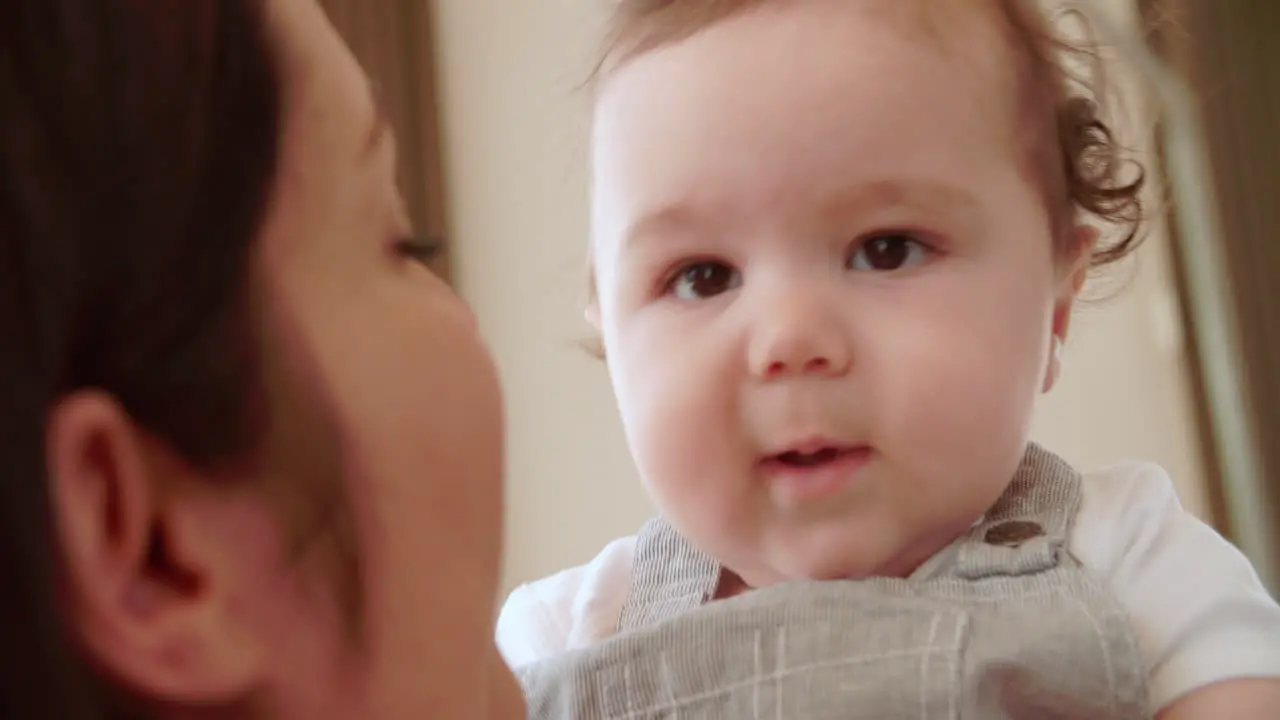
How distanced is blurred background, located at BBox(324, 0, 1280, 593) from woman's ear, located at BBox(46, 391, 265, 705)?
1205 mm

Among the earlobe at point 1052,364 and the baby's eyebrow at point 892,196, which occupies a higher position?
the baby's eyebrow at point 892,196

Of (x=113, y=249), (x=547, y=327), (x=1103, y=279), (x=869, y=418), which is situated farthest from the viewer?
(x=547, y=327)

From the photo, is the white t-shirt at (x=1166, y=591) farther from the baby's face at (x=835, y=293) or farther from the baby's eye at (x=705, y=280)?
the baby's eye at (x=705, y=280)

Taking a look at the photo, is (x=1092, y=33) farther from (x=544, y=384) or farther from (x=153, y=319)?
(x=153, y=319)

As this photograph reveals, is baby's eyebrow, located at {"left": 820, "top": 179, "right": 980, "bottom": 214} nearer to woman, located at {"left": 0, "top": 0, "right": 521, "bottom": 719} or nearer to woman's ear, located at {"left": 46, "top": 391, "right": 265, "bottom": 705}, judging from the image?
woman, located at {"left": 0, "top": 0, "right": 521, "bottom": 719}

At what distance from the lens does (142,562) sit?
34 centimetres

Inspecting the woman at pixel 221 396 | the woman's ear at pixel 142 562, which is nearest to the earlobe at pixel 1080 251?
the woman at pixel 221 396

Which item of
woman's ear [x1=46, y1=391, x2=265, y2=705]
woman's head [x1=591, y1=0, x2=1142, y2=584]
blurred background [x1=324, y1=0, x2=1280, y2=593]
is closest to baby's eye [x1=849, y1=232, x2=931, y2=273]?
woman's head [x1=591, y1=0, x2=1142, y2=584]

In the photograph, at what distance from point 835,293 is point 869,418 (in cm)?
8

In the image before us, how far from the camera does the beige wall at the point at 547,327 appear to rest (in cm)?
164

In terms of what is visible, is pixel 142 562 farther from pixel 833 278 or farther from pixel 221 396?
pixel 833 278

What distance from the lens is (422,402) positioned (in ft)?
1.39

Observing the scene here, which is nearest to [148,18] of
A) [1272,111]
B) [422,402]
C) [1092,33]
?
[422,402]

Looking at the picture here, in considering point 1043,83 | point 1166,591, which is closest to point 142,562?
point 1166,591
